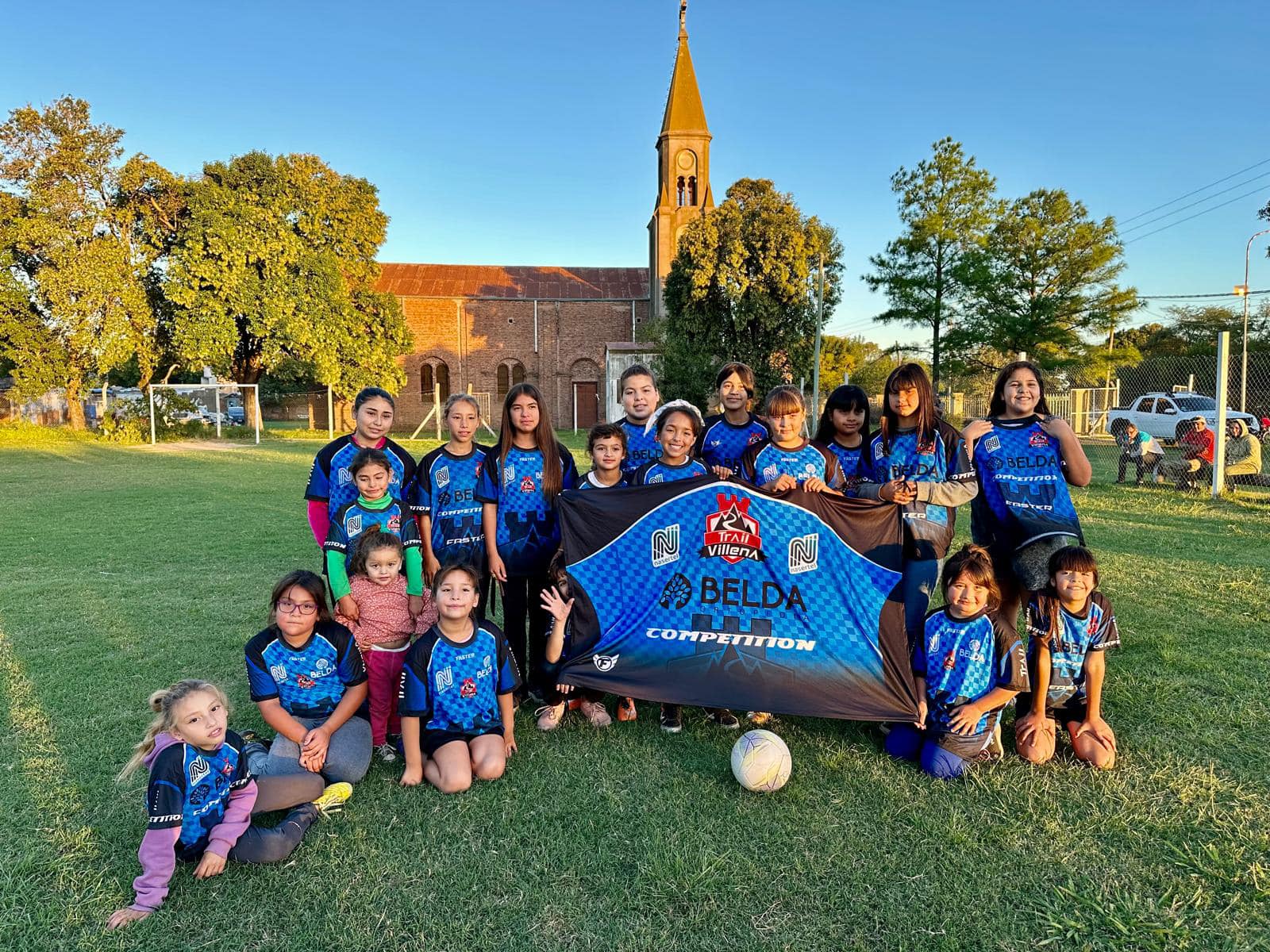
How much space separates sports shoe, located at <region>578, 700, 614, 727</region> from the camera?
4.02 metres

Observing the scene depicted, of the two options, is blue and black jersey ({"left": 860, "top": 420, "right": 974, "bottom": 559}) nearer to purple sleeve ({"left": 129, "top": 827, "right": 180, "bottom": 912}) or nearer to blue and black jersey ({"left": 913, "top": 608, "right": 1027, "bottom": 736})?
blue and black jersey ({"left": 913, "top": 608, "right": 1027, "bottom": 736})

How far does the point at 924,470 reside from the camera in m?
3.99

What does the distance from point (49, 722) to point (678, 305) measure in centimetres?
2464

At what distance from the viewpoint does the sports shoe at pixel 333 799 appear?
316 cm

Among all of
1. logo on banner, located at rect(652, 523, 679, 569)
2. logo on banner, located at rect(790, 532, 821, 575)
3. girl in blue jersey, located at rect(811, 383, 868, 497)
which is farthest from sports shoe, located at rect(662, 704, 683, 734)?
girl in blue jersey, located at rect(811, 383, 868, 497)

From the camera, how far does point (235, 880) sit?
2711 millimetres

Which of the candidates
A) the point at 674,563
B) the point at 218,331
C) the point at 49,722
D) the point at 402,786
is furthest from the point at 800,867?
the point at 218,331

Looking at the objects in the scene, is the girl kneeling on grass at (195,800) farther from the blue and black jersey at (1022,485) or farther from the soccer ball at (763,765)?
the blue and black jersey at (1022,485)

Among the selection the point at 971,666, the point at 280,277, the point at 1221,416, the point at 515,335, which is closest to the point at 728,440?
the point at 971,666

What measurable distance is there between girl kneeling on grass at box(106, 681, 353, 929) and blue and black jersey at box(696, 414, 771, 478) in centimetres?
290

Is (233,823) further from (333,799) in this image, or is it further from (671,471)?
(671,471)

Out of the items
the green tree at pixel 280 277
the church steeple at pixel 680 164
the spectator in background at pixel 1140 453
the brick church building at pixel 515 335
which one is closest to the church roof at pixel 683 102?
the church steeple at pixel 680 164

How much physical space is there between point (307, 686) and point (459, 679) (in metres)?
0.73

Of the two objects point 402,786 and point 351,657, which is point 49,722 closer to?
point 351,657
